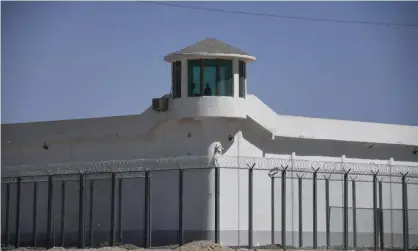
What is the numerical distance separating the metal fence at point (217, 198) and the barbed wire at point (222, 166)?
34 millimetres

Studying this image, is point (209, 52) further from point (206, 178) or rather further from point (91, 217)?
point (91, 217)

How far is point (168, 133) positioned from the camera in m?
36.5

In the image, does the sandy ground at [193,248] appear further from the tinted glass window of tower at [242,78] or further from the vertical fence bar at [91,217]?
the tinted glass window of tower at [242,78]

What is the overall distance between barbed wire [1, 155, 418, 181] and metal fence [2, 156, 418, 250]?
34mm

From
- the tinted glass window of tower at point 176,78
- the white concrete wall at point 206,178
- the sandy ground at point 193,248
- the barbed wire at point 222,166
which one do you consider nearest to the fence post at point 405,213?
the barbed wire at point 222,166

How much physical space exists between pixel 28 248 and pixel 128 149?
17.1ft

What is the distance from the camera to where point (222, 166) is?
34.2m

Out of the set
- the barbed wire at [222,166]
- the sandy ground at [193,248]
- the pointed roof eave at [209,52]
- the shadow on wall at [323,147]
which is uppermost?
the pointed roof eave at [209,52]

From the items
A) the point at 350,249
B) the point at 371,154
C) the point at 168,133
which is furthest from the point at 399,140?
the point at 168,133

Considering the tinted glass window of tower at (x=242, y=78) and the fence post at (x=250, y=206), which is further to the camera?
the tinted glass window of tower at (x=242, y=78)

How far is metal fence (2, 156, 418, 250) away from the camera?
112ft

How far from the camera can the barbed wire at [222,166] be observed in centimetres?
3441

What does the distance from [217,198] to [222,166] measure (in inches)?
68.1

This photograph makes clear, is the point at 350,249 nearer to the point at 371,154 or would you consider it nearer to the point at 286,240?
the point at 286,240
